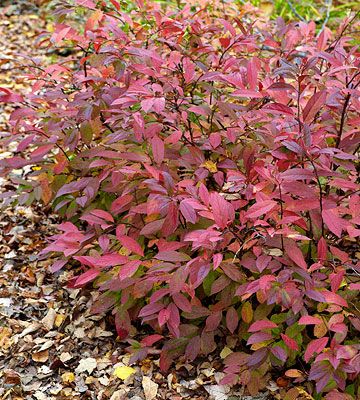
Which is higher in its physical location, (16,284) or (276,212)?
(276,212)

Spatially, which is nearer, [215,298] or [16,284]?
[215,298]

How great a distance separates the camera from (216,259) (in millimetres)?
1722

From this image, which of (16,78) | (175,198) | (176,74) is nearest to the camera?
(175,198)

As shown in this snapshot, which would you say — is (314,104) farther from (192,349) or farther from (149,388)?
(149,388)

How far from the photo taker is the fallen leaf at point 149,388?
2.04 m

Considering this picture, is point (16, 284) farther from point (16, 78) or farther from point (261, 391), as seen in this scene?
point (16, 78)

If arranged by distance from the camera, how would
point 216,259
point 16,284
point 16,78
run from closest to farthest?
point 216,259, point 16,284, point 16,78

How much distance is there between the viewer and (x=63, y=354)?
2.20 meters

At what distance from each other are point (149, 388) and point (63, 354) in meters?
0.38

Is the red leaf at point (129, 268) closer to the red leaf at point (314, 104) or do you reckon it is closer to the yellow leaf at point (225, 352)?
the yellow leaf at point (225, 352)

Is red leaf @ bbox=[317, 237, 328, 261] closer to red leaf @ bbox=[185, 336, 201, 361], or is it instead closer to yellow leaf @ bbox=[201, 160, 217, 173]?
yellow leaf @ bbox=[201, 160, 217, 173]

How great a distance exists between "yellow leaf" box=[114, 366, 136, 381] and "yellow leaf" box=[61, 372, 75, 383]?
16cm

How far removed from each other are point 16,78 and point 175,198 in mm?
2906

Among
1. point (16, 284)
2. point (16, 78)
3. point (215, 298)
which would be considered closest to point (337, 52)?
point (215, 298)
